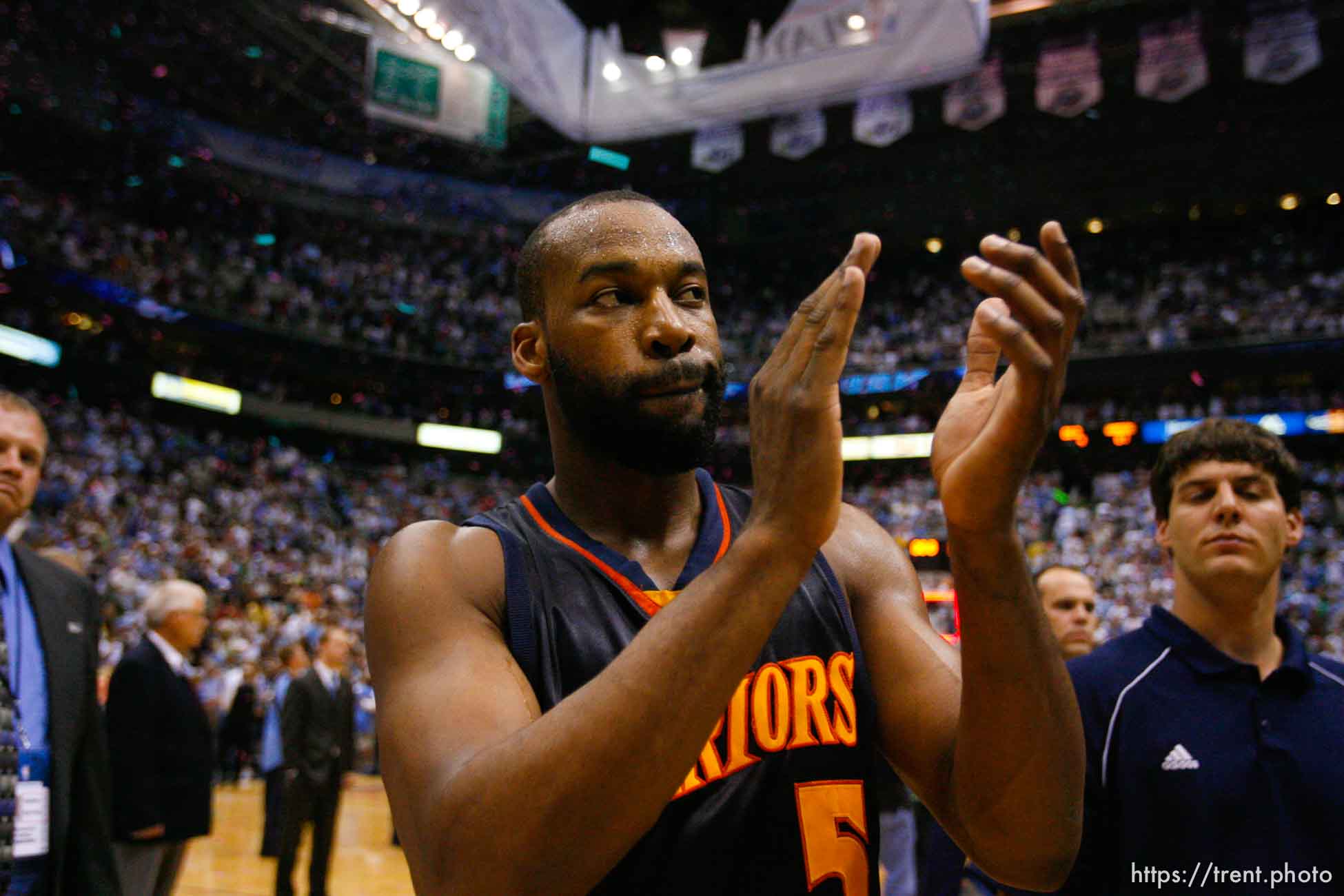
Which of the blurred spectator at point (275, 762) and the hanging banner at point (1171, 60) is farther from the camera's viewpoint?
the hanging banner at point (1171, 60)

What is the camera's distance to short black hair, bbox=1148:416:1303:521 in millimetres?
2602

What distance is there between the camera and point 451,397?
86.3ft

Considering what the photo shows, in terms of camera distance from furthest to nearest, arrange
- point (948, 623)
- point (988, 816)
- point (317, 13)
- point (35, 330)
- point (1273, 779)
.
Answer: point (35, 330)
point (317, 13)
point (948, 623)
point (1273, 779)
point (988, 816)

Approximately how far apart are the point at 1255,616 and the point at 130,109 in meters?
22.3

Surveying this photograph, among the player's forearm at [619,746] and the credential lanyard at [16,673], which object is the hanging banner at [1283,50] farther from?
the player's forearm at [619,746]

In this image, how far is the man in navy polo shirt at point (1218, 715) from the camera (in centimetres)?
221

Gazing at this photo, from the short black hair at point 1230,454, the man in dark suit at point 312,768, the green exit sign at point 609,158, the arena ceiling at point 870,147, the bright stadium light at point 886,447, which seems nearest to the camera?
the short black hair at point 1230,454

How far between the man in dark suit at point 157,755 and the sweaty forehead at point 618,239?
12.9 feet

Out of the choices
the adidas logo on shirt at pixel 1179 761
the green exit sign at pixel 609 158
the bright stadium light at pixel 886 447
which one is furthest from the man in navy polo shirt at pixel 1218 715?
the green exit sign at pixel 609 158

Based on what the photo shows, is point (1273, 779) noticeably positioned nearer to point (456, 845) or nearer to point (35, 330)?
point (456, 845)

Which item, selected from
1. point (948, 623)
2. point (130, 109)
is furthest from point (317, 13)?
point (948, 623)

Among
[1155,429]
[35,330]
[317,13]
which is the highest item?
[317,13]

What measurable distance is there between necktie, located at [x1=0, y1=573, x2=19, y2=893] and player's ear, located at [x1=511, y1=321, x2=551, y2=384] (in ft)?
6.11

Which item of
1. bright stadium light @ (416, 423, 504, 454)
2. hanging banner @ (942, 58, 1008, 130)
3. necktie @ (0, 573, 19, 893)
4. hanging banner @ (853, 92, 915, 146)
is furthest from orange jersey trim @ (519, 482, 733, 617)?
bright stadium light @ (416, 423, 504, 454)
